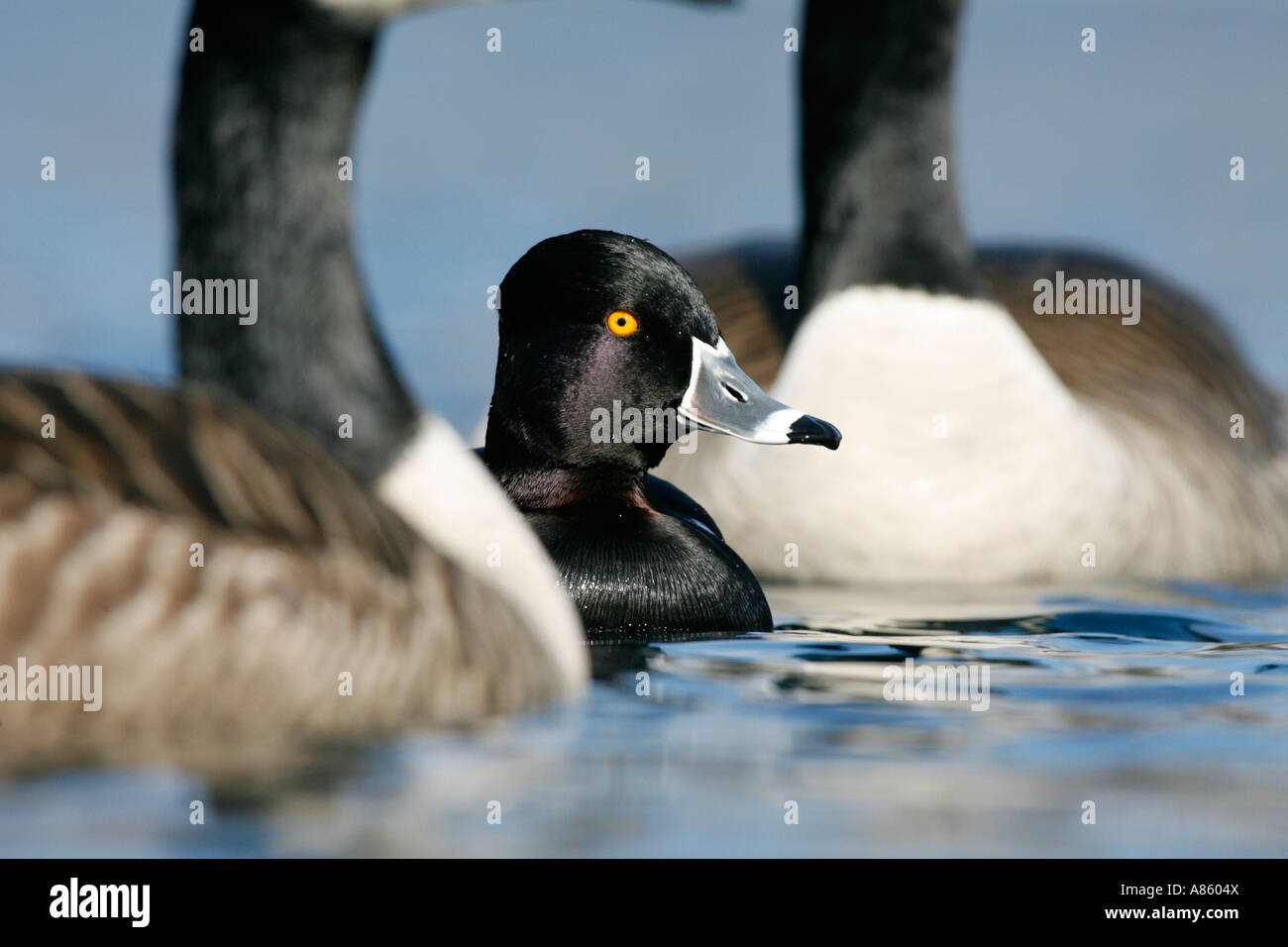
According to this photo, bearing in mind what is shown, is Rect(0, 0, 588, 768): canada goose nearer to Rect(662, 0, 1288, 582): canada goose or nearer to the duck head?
the duck head

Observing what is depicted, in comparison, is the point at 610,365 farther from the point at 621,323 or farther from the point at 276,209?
the point at 276,209

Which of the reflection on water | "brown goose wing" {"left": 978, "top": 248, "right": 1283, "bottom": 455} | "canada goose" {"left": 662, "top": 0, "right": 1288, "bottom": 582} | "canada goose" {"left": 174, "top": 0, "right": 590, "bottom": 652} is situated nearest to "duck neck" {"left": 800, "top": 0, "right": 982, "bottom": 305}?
"canada goose" {"left": 662, "top": 0, "right": 1288, "bottom": 582}

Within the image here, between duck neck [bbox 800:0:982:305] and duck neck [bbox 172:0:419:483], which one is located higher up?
duck neck [bbox 800:0:982:305]

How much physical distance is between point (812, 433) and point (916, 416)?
2.18 m

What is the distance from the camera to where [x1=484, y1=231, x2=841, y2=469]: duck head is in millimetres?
7094

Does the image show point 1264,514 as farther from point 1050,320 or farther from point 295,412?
point 295,412

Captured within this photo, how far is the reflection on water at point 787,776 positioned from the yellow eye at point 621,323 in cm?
106

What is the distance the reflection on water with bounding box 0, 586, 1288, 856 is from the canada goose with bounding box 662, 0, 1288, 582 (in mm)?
1781

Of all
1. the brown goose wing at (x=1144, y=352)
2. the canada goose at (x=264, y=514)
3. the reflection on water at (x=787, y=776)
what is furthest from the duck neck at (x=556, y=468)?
the brown goose wing at (x=1144, y=352)

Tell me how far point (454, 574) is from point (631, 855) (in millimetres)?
1252

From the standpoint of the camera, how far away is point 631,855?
4527 mm

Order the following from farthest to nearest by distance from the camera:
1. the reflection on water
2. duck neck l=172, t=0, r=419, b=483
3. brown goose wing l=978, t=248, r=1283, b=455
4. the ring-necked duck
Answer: brown goose wing l=978, t=248, r=1283, b=455, the ring-necked duck, duck neck l=172, t=0, r=419, b=483, the reflection on water

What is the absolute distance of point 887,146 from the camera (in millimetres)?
9422

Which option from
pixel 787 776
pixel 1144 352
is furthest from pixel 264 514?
pixel 1144 352
